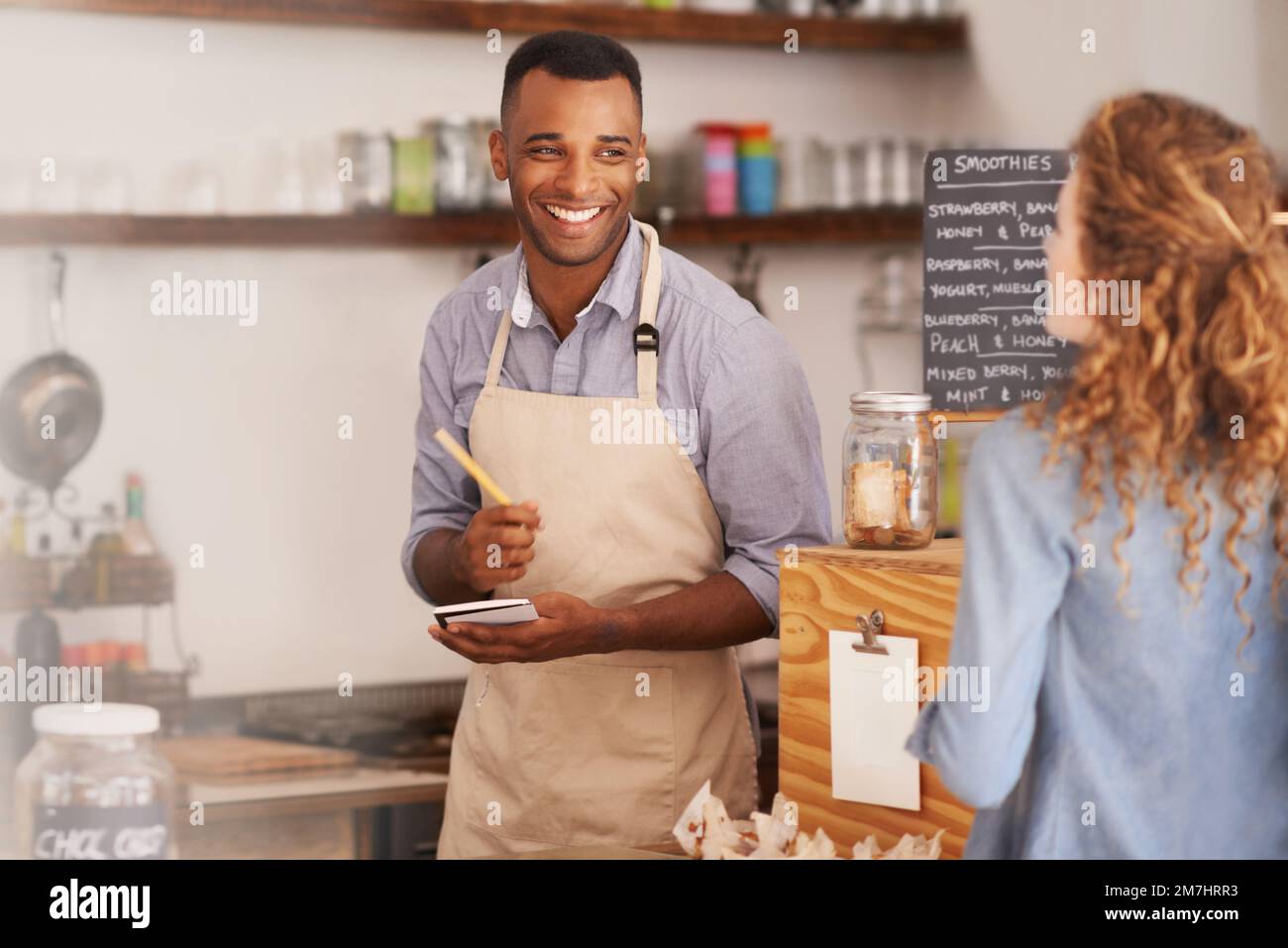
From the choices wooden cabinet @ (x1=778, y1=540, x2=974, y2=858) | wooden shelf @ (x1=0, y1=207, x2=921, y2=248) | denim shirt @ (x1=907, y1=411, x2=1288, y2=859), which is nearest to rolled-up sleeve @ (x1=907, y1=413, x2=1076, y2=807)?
denim shirt @ (x1=907, y1=411, x2=1288, y2=859)

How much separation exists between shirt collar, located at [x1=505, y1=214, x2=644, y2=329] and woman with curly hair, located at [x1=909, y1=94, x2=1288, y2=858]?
0.88 m

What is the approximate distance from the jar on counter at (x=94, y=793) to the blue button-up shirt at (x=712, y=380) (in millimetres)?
978

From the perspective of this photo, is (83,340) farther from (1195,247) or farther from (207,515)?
(1195,247)

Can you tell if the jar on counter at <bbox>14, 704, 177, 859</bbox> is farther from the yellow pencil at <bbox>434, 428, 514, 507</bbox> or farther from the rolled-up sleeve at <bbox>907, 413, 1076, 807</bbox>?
the yellow pencil at <bbox>434, 428, 514, 507</bbox>

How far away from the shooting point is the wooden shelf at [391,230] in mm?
3627

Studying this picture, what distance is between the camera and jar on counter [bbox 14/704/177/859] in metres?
1.30

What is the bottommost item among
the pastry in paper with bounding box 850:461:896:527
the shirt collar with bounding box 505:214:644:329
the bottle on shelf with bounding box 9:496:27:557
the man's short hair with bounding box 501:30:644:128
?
the bottle on shelf with bounding box 9:496:27:557

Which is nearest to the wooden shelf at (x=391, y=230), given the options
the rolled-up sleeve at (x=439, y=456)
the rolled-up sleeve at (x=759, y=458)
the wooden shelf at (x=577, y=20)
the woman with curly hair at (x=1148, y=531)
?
the wooden shelf at (x=577, y=20)

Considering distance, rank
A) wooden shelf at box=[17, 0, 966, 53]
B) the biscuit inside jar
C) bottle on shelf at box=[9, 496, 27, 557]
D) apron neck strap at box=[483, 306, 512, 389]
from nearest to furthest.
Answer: the biscuit inside jar, apron neck strap at box=[483, 306, 512, 389], bottle on shelf at box=[9, 496, 27, 557], wooden shelf at box=[17, 0, 966, 53]

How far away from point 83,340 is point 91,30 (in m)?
0.69

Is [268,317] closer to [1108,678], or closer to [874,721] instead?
[874,721]

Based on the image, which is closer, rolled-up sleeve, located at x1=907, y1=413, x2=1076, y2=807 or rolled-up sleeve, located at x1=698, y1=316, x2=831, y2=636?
rolled-up sleeve, located at x1=907, y1=413, x2=1076, y2=807

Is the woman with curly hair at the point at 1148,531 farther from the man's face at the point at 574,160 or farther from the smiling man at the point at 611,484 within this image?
the man's face at the point at 574,160

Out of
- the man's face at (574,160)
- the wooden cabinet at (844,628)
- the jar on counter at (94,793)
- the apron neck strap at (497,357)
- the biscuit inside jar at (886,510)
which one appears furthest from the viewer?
the apron neck strap at (497,357)
